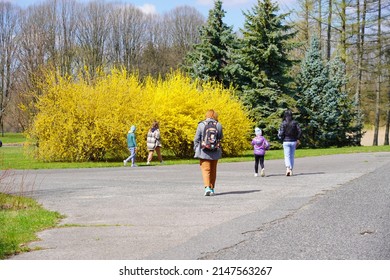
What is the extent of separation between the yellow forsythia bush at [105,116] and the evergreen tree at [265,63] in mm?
12218

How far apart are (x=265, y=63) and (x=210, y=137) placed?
102 feet

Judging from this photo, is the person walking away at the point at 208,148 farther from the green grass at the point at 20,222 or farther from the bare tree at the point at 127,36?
the bare tree at the point at 127,36

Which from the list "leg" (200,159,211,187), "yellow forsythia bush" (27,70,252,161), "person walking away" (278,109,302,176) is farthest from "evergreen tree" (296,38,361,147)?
"leg" (200,159,211,187)

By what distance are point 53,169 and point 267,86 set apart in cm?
2286

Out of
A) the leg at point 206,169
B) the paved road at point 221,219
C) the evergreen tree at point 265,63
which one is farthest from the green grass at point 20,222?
the evergreen tree at point 265,63

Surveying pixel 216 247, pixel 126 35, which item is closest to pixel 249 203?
pixel 216 247

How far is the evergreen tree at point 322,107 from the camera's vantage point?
147ft

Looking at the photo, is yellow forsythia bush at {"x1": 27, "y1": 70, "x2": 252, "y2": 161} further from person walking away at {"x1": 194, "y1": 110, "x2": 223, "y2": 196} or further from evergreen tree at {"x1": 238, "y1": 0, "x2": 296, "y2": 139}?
person walking away at {"x1": 194, "y1": 110, "x2": 223, "y2": 196}

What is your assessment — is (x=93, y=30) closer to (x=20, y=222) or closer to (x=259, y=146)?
(x=259, y=146)

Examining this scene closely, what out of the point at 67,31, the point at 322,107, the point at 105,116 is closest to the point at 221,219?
the point at 105,116

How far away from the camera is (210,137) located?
40.0 feet

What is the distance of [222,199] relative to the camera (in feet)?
38.7

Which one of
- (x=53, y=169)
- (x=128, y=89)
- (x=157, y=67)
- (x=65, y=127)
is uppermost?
(x=157, y=67)
